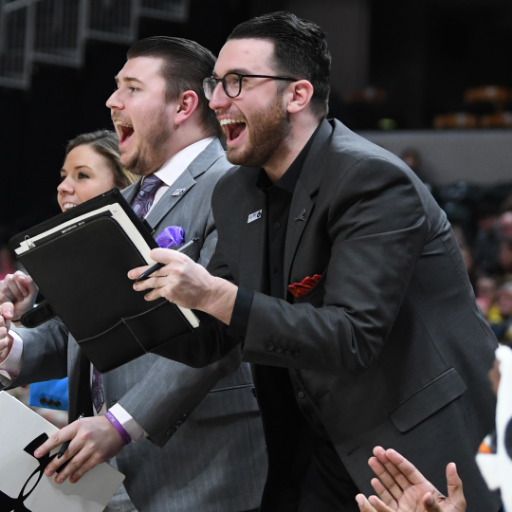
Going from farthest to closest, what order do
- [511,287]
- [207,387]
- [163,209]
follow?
[511,287]
[163,209]
[207,387]

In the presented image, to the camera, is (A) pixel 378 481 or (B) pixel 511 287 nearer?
(A) pixel 378 481

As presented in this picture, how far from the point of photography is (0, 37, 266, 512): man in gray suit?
236cm

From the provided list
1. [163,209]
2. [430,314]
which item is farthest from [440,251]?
[163,209]

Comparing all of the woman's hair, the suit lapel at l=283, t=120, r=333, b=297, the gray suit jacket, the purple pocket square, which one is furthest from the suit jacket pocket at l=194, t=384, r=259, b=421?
the woman's hair

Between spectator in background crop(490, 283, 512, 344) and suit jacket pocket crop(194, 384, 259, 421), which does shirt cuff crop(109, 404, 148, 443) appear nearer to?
suit jacket pocket crop(194, 384, 259, 421)

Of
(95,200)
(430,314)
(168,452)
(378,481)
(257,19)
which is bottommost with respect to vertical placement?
(168,452)

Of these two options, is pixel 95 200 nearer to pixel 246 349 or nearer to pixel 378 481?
pixel 246 349

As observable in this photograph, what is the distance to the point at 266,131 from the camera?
2.16 m

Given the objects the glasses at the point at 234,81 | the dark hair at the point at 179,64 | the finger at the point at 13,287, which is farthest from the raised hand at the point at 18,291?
the glasses at the point at 234,81

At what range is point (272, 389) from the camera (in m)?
2.23

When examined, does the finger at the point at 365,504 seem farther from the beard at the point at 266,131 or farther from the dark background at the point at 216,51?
the dark background at the point at 216,51

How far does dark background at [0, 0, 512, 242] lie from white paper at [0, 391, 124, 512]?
788cm

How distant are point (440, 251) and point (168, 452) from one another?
996 mm

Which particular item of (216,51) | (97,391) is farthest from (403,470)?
(216,51)
